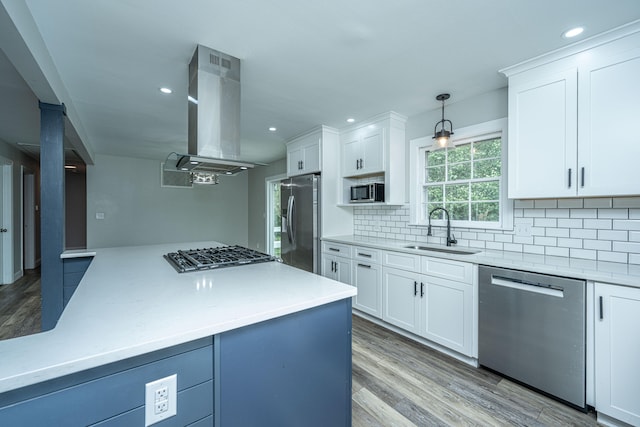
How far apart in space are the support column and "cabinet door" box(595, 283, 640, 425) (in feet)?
13.0

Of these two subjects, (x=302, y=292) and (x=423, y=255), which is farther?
(x=423, y=255)

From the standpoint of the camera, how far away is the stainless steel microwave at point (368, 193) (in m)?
3.36

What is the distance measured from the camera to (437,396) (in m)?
1.91

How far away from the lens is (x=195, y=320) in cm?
96

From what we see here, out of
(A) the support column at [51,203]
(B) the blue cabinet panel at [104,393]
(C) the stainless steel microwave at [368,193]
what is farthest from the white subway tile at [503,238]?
(A) the support column at [51,203]

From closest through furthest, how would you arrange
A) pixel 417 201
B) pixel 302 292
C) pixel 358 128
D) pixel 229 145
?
pixel 302 292 → pixel 229 145 → pixel 417 201 → pixel 358 128

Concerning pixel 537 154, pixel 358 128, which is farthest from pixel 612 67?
pixel 358 128

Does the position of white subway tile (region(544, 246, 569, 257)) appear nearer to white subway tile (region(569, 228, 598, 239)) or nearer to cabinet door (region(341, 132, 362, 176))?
white subway tile (region(569, 228, 598, 239))

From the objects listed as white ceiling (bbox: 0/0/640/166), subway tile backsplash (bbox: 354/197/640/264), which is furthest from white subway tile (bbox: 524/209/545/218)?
white ceiling (bbox: 0/0/640/166)

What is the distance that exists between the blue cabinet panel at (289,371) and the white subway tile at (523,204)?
2.01m

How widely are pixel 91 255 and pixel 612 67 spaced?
14.0 ft

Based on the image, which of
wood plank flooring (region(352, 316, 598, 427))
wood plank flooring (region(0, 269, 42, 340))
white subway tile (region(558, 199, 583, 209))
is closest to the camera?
wood plank flooring (region(352, 316, 598, 427))

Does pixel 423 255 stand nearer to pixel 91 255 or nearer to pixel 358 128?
pixel 358 128

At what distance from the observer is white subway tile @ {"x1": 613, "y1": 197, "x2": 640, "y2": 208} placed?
74.9 inches
